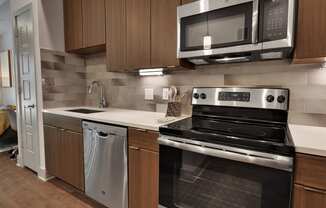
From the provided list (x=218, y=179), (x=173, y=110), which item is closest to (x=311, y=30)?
(x=218, y=179)

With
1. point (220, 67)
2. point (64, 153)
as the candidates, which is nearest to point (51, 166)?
point (64, 153)

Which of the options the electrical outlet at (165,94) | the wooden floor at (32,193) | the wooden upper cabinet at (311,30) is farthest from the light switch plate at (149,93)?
the wooden upper cabinet at (311,30)

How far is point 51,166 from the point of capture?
2.33 meters

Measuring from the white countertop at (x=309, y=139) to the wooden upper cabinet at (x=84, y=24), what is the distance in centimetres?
192

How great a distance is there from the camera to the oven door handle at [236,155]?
0.93 m

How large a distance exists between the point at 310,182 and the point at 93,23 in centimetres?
231

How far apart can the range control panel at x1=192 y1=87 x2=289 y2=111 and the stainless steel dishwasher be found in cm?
74

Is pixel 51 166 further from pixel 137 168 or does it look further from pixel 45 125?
pixel 137 168

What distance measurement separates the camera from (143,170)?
149 cm

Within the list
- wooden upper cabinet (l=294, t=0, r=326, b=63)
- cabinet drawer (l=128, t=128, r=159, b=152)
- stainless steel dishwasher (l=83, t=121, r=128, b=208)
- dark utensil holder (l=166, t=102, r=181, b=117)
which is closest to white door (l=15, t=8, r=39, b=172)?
stainless steel dishwasher (l=83, t=121, r=128, b=208)

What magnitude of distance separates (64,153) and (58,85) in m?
0.91

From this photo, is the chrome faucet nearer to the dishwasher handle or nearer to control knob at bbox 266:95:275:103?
the dishwasher handle

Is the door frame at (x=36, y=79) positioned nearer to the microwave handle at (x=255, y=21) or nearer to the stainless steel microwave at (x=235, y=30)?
the stainless steel microwave at (x=235, y=30)

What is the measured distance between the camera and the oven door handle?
93 centimetres
